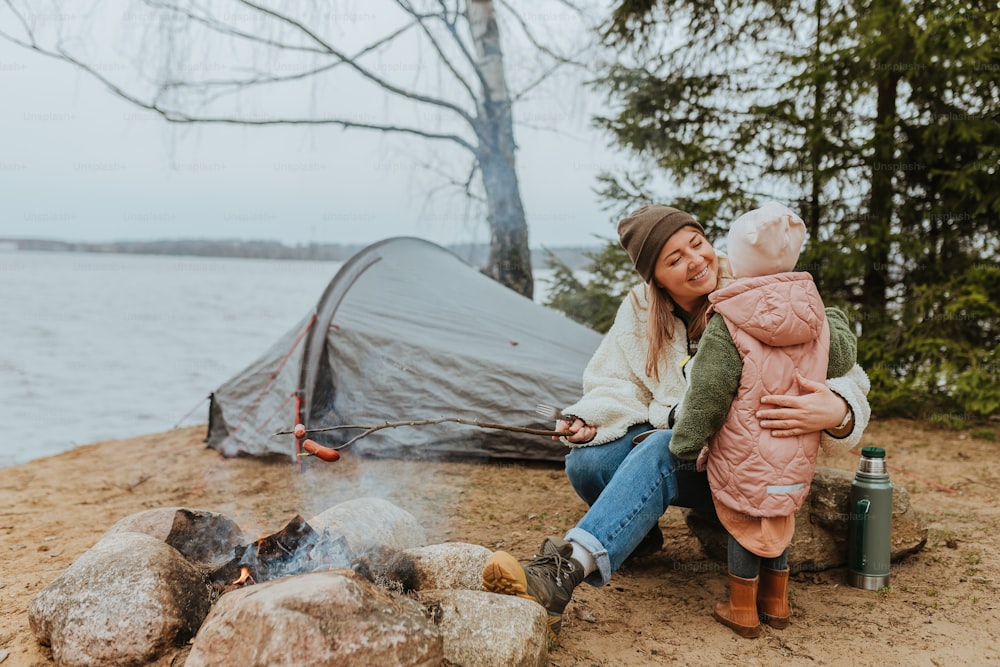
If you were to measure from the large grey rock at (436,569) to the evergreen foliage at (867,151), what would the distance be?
3755mm

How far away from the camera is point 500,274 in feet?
20.2

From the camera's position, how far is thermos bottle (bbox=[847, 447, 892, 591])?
7.23ft

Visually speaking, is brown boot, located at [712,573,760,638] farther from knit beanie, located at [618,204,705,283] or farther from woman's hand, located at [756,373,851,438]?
knit beanie, located at [618,204,705,283]

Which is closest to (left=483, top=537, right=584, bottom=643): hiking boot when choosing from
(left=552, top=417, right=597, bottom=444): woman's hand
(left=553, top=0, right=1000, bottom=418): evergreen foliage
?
(left=552, top=417, right=597, bottom=444): woman's hand

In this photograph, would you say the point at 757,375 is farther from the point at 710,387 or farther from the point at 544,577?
the point at 544,577

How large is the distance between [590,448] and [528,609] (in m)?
0.70

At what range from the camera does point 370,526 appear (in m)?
2.23

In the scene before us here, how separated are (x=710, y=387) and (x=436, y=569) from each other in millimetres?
948

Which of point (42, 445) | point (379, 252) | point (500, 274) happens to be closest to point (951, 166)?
point (500, 274)

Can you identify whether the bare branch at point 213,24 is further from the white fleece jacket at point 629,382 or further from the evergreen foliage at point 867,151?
the white fleece jacket at point 629,382

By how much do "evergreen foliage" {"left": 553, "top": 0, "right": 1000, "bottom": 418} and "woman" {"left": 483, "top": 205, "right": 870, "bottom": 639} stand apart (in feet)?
10.1

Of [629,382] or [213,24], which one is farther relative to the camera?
[213,24]

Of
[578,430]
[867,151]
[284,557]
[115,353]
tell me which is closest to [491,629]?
[284,557]

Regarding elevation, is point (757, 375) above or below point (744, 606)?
above
